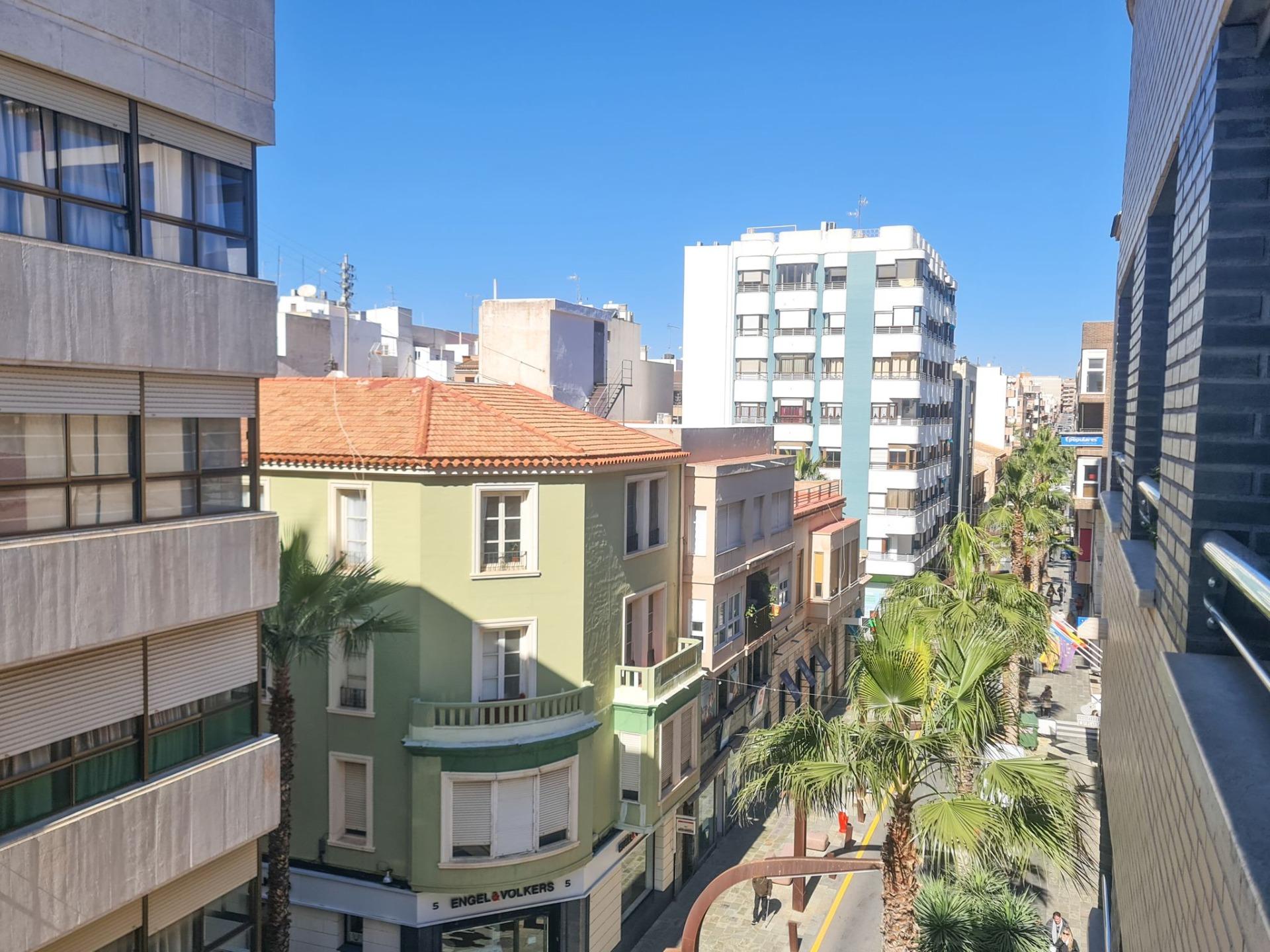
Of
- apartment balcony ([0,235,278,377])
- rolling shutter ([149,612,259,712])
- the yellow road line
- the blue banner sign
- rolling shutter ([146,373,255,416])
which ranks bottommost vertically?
the yellow road line

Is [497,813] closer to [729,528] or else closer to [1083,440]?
[729,528]

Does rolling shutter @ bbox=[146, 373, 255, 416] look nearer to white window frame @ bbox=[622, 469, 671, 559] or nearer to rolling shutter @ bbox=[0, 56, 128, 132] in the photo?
rolling shutter @ bbox=[0, 56, 128, 132]

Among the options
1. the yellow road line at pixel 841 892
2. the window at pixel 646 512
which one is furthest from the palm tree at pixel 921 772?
the window at pixel 646 512

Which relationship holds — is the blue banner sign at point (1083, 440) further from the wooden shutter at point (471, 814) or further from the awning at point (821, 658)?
the wooden shutter at point (471, 814)

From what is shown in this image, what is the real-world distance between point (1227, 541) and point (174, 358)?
390 inches

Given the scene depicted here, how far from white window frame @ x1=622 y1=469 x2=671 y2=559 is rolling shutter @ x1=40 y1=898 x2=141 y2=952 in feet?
45.6

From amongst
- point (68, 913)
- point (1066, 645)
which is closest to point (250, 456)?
point (68, 913)

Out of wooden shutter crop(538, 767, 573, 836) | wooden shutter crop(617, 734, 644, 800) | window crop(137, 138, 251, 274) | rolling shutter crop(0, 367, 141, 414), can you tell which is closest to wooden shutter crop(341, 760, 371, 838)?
wooden shutter crop(538, 767, 573, 836)

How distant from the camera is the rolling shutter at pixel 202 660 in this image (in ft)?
35.4

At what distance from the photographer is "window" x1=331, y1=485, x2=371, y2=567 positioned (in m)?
20.4

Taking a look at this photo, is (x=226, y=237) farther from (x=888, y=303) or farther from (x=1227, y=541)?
(x=888, y=303)

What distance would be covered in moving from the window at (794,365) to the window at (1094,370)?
20929 millimetres

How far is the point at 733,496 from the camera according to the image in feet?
96.5

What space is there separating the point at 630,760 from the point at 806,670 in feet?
53.2
